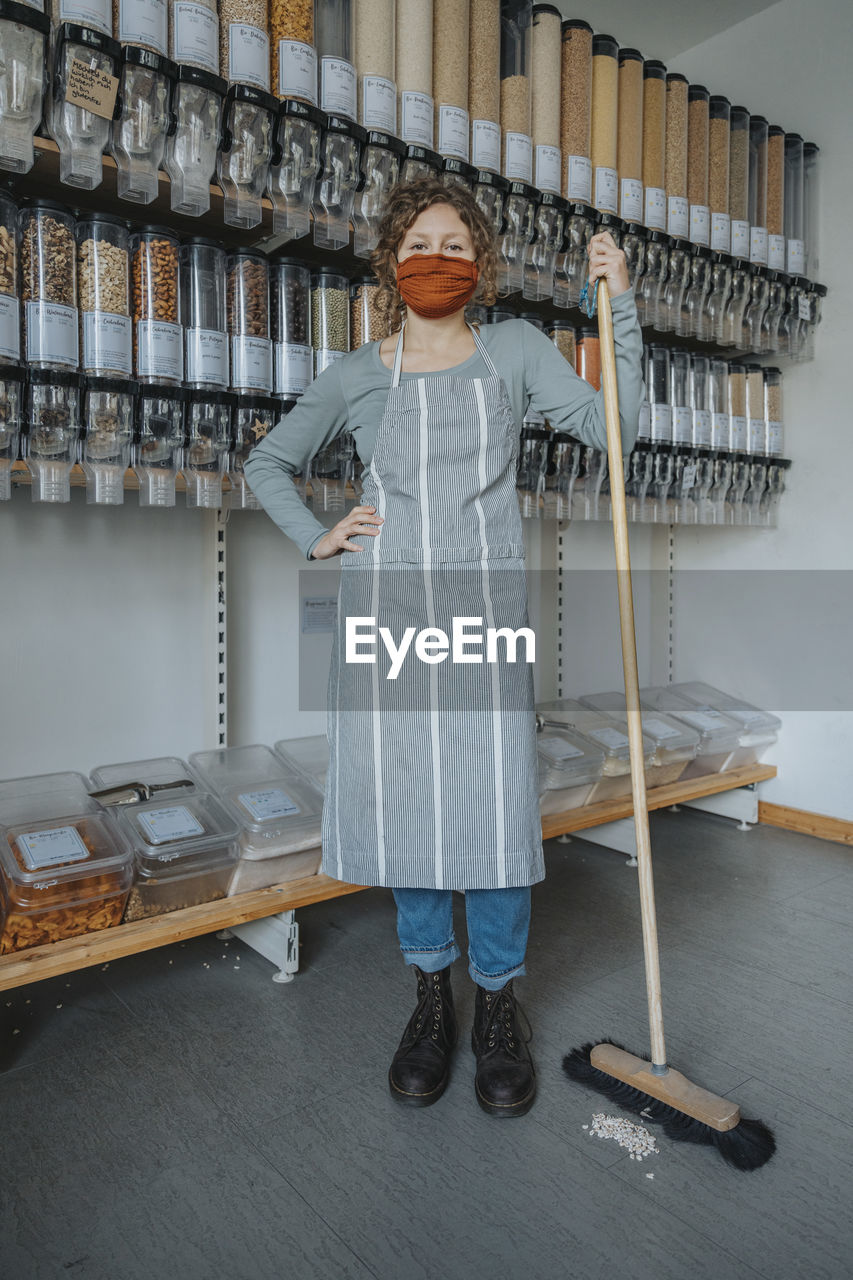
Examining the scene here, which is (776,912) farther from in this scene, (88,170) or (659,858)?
(88,170)

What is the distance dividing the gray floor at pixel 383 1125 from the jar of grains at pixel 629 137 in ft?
6.35

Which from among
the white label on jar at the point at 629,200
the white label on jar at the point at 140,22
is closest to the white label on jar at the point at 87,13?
the white label on jar at the point at 140,22

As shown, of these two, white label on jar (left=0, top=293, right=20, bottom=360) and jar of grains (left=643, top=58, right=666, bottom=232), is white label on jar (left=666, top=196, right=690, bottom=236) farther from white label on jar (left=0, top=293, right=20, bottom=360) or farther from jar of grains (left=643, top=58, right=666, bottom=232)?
white label on jar (left=0, top=293, right=20, bottom=360)

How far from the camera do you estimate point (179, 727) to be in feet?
7.75

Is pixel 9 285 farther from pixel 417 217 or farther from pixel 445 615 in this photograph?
pixel 445 615

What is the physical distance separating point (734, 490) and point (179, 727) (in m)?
1.93

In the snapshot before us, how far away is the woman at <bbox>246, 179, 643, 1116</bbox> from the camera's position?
1496mm

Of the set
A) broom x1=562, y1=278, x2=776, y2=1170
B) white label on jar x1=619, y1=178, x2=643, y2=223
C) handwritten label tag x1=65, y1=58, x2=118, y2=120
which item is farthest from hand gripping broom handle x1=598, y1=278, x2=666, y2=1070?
white label on jar x1=619, y1=178, x2=643, y2=223

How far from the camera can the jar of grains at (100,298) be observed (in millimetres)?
1684

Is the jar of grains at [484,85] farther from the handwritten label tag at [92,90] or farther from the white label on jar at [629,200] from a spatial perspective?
the handwritten label tag at [92,90]

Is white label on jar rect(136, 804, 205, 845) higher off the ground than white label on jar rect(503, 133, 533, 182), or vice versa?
white label on jar rect(503, 133, 533, 182)

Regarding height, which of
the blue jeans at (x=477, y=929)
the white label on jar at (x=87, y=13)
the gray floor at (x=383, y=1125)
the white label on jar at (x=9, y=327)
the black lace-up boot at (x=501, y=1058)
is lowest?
the gray floor at (x=383, y=1125)

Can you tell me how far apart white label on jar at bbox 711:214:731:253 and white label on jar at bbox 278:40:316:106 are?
1.43 metres

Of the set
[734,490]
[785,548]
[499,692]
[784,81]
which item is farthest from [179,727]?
[784,81]
